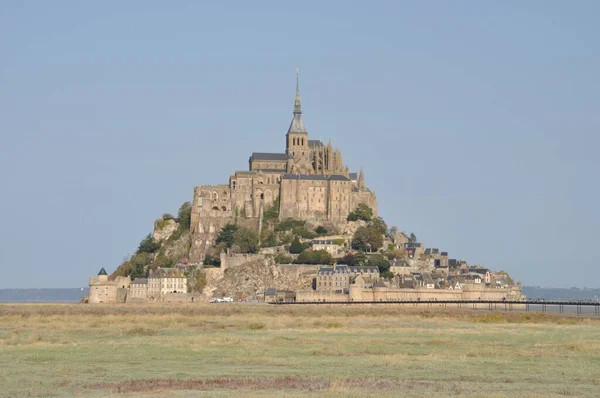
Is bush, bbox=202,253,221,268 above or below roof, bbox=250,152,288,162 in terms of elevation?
below

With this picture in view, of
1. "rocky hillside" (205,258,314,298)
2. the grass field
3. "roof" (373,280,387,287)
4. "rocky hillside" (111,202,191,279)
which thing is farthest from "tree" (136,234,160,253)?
the grass field

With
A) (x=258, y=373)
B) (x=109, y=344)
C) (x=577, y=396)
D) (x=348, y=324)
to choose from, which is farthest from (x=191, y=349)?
(x=348, y=324)

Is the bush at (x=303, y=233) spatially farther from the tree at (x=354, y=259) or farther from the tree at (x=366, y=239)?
the tree at (x=354, y=259)

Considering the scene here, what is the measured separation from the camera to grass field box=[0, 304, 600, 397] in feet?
94.4

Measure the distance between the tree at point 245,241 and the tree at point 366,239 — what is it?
13.1 metres

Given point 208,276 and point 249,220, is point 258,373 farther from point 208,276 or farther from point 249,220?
point 249,220

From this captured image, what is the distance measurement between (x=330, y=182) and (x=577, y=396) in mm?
115859

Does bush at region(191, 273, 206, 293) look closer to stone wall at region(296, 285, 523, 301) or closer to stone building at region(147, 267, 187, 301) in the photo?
stone building at region(147, 267, 187, 301)

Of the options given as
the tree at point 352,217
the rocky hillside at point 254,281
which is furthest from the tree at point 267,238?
the tree at point 352,217

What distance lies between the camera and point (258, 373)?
106 ft

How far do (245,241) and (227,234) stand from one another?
3293 millimetres

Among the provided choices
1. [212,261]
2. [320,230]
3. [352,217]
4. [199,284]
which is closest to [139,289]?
[199,284]

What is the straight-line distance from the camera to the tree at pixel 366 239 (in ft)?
449

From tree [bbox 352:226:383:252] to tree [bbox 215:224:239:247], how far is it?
16.0 metres
